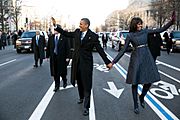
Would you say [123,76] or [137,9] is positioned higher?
[137,9]

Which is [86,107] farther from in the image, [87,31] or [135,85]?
[87,31]

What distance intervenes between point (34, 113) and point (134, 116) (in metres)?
1.96

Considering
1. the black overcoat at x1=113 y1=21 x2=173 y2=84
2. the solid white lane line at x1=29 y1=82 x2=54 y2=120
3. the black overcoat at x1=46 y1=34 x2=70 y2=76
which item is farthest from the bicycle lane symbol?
the solid white lane line at x1=29 y1=82 x2=54 y2=120

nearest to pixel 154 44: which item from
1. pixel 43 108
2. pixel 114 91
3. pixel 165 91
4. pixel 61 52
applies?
pixel 165 91

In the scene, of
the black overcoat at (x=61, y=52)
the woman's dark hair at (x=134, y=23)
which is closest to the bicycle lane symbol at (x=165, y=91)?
the woman's dark hair at (x=134, y=23)

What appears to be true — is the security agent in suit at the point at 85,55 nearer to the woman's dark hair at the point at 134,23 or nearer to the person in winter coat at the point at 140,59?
the person in winter coat at the point at 140,59

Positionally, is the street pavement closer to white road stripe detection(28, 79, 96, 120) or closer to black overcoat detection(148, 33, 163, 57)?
white road stripe detection(28, 79, 96, 120)

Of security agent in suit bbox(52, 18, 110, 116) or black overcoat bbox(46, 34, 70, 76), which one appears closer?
security agent in suit bbox(52, 18, 110, 116)

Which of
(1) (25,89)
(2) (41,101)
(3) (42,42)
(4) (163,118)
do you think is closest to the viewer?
(4) (163,118)

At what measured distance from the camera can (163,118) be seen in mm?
6172

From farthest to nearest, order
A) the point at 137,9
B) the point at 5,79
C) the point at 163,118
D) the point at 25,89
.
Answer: the point at 137,9 < the point at 5,79 < the point at 25,89 < the point at 163,118

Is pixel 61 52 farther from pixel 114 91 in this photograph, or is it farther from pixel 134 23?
pixel 134 23

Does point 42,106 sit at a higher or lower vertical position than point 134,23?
lower

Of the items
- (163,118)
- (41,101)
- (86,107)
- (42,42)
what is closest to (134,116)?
(163,118)
